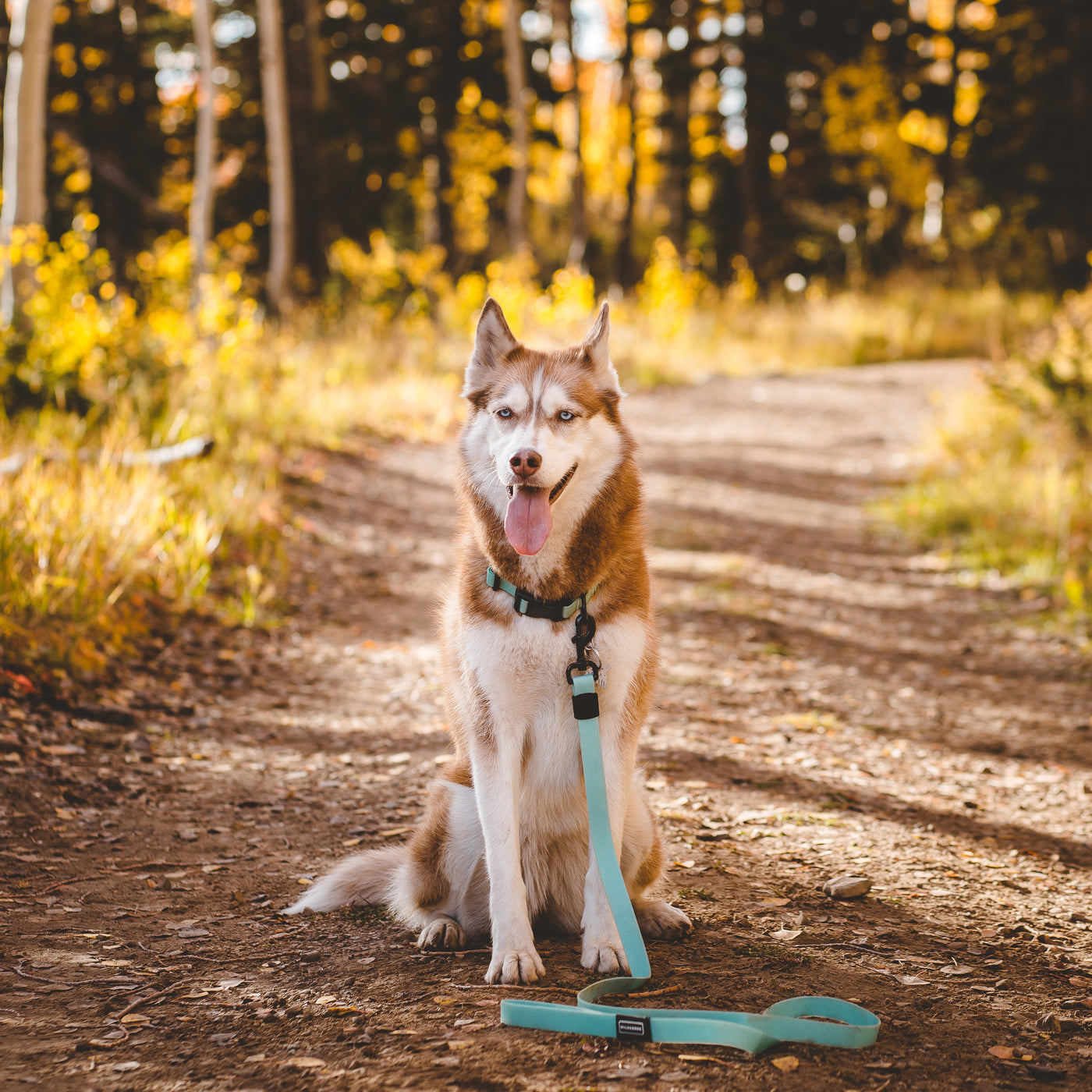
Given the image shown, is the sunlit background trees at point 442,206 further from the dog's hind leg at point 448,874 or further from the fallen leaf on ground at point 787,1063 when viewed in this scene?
the fallen leaf on ground at point 787,1063

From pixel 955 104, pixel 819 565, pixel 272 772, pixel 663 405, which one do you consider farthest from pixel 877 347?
pixel 272 772

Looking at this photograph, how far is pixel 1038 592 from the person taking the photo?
23.5 feet

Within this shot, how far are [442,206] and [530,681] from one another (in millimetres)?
20078

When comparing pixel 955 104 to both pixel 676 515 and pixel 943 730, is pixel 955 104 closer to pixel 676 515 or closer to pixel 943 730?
pixel 676 515

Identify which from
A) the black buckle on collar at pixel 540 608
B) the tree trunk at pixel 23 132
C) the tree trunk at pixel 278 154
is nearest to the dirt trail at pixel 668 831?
the black buckle on collar at pixel 540 608

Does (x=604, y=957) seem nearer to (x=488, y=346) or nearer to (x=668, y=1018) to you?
(x=668, y=1018)

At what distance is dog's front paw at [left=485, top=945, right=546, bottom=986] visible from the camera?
2768 mm

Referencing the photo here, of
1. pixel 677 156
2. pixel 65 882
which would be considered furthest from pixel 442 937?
pixel 677 156

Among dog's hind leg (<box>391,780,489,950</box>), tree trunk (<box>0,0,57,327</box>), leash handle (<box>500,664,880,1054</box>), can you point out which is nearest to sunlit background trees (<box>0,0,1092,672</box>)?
tree trunk (<box>0,0,57,327</box>)

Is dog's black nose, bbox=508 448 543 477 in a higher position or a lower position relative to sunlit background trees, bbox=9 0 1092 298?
lower

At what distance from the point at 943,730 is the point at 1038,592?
2505mm

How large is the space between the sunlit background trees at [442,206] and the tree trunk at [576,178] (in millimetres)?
108

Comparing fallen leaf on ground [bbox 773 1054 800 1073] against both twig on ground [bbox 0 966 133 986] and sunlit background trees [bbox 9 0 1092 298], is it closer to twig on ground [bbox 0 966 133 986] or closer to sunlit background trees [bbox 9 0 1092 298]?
twig on ground [bbox 0 966 133 986]

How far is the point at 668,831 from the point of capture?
13.2 feet
